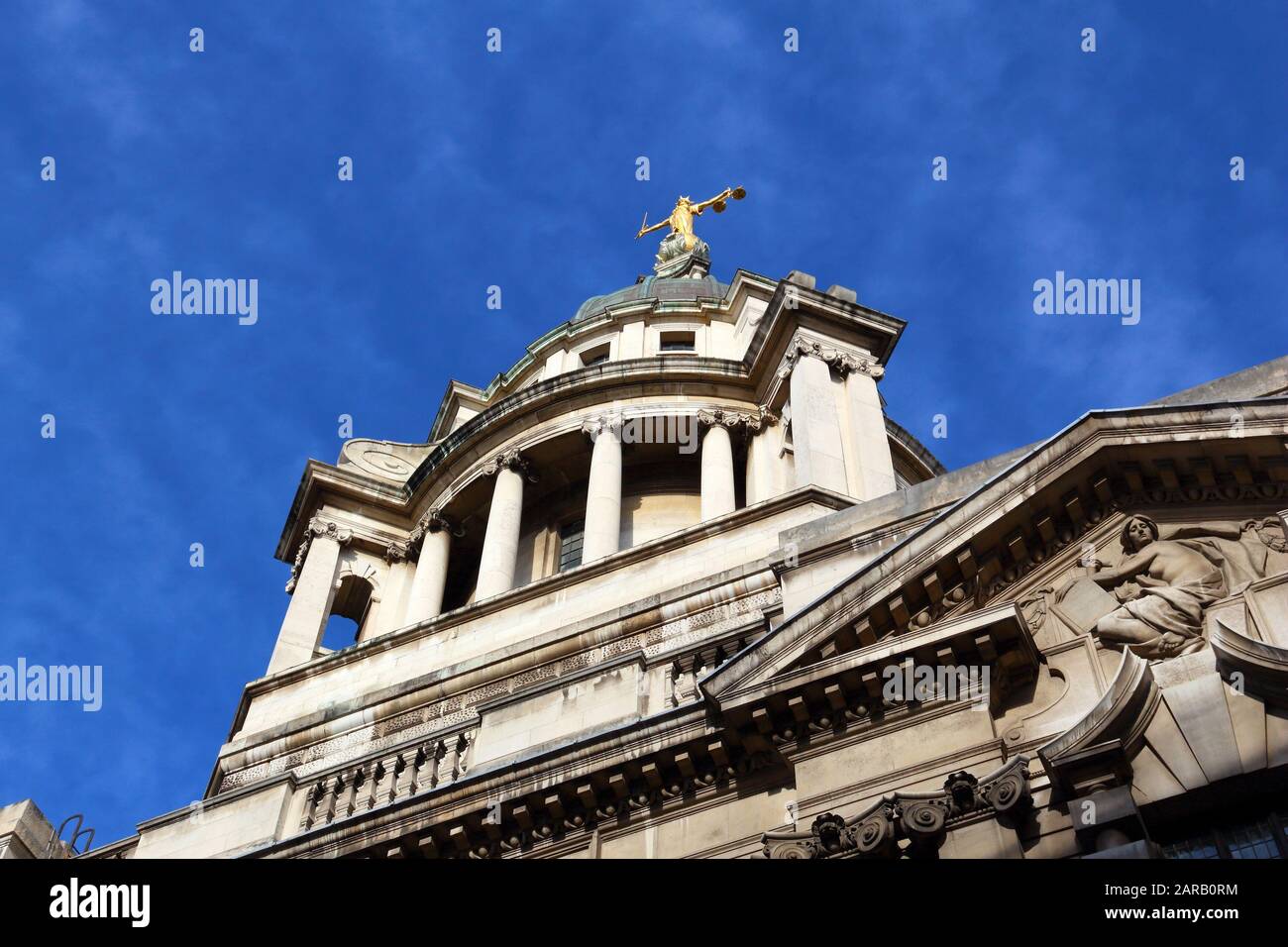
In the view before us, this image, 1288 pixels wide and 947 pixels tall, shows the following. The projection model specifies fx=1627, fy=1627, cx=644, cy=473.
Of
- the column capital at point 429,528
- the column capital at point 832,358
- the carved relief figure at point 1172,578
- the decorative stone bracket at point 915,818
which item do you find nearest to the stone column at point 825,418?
the column capital at point 832,358

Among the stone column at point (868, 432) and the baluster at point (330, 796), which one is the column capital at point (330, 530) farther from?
the baluster at point (330, 796)

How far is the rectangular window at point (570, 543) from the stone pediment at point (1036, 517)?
2007 cm

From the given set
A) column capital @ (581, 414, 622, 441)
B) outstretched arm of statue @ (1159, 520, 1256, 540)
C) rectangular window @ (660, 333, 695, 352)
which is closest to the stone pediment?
outstretched arm of statue @ (1159, 520, 1256, 540)

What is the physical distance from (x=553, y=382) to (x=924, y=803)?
2456 centimetres

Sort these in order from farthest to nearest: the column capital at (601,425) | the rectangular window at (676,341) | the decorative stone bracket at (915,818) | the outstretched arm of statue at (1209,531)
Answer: the rectangular window at (676,341) < the column capital at (601,425) < the outstretched arm of statue at (1209,531) < the decorative stone bracket at (915,818)

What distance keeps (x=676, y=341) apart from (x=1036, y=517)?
26.9 meters

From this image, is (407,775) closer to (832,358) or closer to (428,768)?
(428,768)

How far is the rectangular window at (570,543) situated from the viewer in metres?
37.9

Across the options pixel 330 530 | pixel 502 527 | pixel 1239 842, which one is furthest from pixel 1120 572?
pixel 330 530

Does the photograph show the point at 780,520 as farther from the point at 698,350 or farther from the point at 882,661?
the point at 698,350

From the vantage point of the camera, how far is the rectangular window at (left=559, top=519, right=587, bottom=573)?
3794 centimetres
